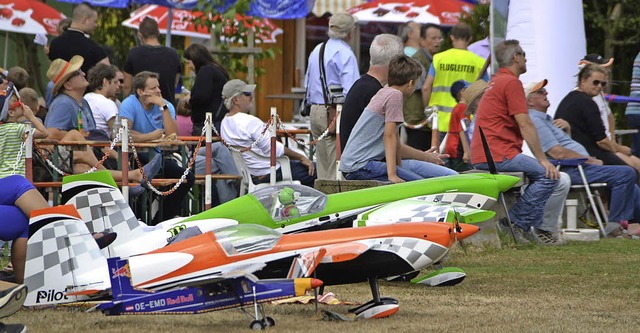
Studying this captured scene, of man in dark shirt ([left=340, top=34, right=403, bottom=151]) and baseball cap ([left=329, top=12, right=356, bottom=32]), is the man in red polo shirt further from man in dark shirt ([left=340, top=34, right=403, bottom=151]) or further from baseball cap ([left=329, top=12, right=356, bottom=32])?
baseball cap ([left=329, top=12, right=356, bottom=32])

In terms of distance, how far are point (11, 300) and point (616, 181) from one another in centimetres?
806

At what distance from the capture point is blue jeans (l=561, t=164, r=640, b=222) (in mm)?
13086

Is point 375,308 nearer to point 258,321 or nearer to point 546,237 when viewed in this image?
point 258,321

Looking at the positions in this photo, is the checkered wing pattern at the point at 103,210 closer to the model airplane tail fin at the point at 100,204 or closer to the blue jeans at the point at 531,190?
the model airplane tail fin at the point at 100,204

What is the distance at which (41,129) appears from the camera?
10656 millimetres

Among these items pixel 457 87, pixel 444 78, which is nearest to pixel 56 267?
pixel 457 87

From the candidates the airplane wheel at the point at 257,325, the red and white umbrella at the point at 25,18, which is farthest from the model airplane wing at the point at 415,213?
the red and white umbrella at the point at 25,18

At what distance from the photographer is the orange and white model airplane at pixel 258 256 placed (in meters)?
6.94

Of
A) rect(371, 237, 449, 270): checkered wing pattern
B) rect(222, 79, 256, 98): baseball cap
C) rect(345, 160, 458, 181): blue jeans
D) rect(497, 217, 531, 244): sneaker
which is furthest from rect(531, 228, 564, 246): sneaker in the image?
rect(371, 237, 449, 270): checkered wing pattern

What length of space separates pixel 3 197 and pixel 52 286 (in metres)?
1.01

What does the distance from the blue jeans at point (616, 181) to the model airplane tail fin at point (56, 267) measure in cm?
706

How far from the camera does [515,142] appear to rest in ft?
39.3

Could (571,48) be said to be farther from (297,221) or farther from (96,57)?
(297,221)

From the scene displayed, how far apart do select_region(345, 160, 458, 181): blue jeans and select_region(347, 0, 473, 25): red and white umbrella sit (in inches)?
399
